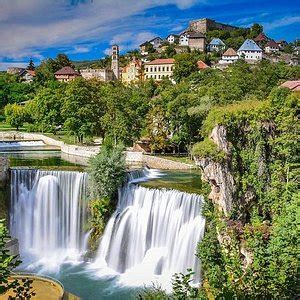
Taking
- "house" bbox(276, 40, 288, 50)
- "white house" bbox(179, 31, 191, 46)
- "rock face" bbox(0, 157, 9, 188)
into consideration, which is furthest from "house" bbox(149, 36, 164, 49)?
"rock face" bbox(0, 157, 9, 188)

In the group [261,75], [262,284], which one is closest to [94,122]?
[261,75]

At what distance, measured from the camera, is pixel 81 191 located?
73.5ft

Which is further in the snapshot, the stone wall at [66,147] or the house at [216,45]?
the house at [216,45]

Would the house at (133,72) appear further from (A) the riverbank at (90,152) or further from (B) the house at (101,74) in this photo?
(A) the riverbank at (90,152)

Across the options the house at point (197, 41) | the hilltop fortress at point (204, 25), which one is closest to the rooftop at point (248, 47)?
the house at point (197, 41)

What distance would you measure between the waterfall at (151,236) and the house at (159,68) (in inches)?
2183

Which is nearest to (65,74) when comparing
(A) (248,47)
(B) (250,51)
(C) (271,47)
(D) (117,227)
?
(A) (248,47)

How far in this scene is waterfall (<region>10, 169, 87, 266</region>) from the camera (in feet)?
72.5

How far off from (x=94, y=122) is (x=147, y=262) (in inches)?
822

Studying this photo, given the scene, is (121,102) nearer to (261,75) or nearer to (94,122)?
(94,122)

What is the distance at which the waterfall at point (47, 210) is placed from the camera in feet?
72.5

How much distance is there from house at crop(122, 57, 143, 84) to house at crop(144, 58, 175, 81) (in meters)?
1.76

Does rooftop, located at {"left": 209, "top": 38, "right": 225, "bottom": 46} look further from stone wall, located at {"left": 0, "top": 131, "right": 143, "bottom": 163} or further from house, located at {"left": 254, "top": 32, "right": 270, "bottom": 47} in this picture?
stone wall, located at {"left": 0, "top": 131, "right": 143, "bottom": 163}

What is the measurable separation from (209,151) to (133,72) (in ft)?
217
